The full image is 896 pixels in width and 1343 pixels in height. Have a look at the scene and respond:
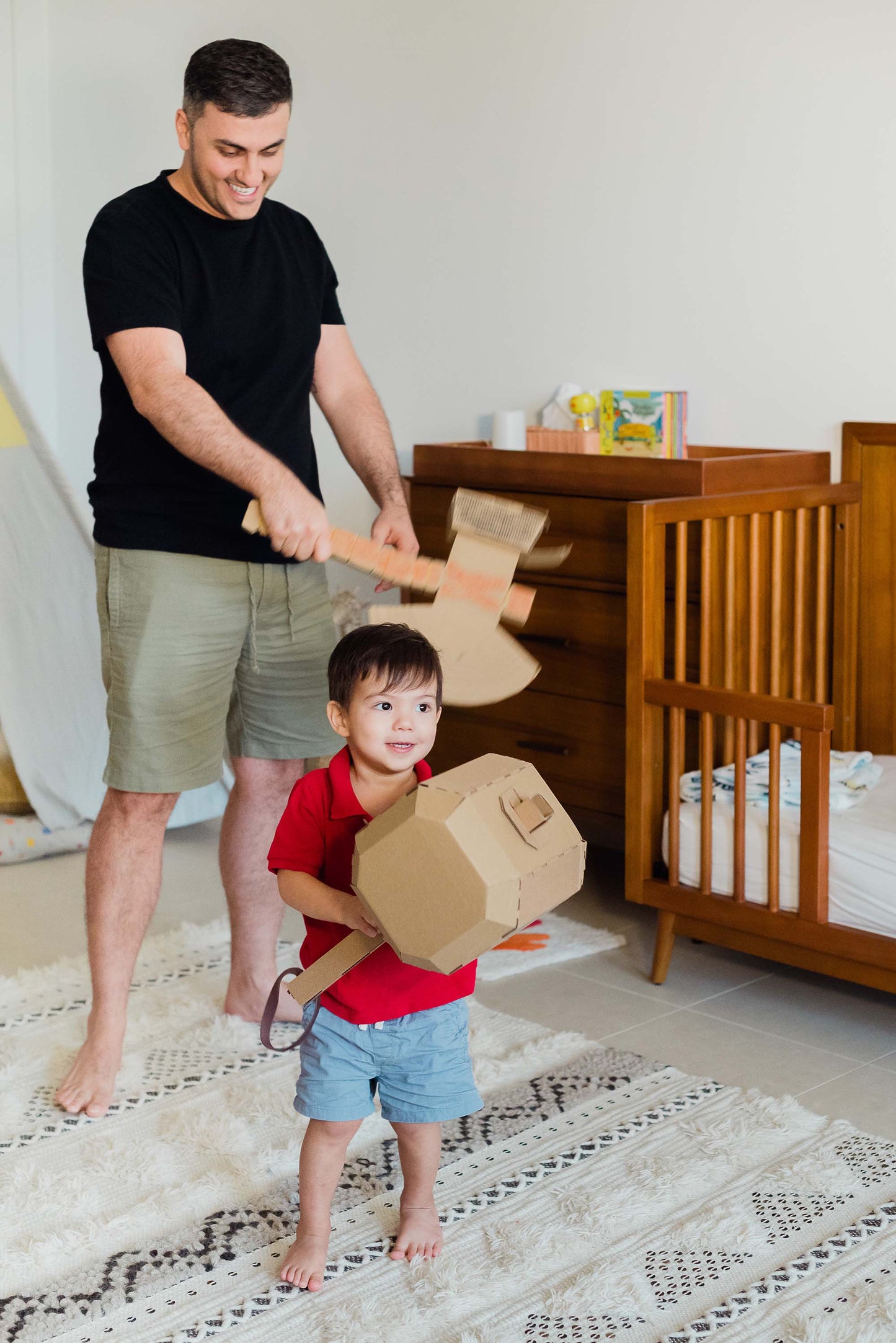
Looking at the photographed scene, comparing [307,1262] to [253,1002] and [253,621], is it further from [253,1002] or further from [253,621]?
[253,621]

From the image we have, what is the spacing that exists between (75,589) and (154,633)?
1405mm

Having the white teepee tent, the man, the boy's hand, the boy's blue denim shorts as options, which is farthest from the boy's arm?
the white teepee tent

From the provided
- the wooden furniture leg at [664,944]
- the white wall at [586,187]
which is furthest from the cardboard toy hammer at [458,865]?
the white wall at [586,187]

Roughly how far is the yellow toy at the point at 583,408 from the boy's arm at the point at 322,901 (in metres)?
1.65

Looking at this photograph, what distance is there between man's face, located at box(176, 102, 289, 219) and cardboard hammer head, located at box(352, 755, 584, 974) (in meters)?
0.89

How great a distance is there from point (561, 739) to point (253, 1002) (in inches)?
32.2

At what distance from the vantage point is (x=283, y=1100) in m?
1.82

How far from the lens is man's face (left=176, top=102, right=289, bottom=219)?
167 centimetres

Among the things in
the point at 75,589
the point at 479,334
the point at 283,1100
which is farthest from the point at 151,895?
the point at 479,334

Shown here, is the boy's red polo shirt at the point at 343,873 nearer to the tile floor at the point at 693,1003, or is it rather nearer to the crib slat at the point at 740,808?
the tile floor at the point at 693,1003

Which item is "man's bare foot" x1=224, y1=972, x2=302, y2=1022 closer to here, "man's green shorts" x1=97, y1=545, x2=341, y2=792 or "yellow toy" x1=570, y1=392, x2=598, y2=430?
"man's green shorts" x1=97, y1=545, x2=341, y2=792

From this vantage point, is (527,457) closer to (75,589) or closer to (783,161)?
(783,161)

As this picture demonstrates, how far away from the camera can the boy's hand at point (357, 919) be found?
130cm

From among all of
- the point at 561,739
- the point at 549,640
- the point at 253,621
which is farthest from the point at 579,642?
the point at 253,621
